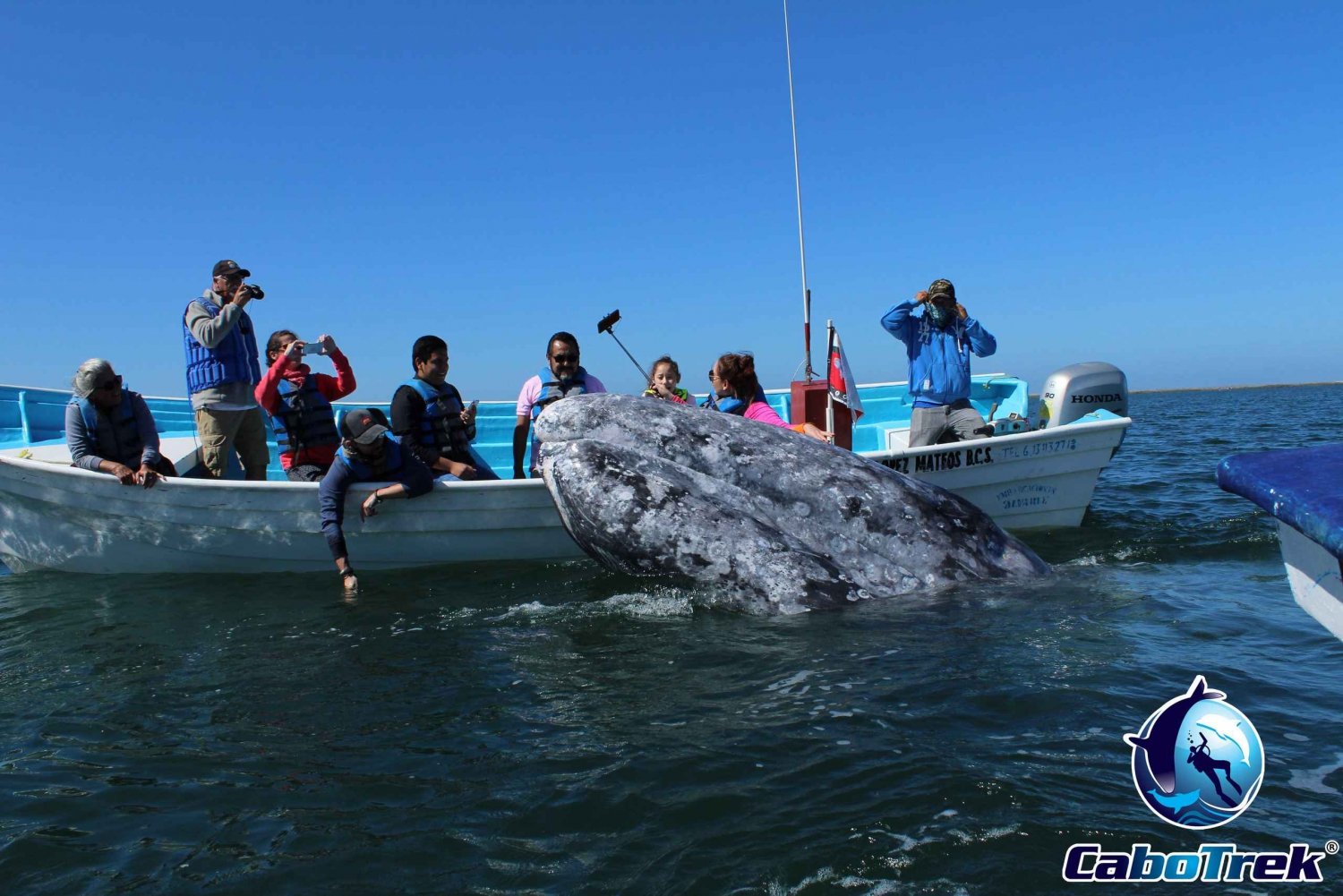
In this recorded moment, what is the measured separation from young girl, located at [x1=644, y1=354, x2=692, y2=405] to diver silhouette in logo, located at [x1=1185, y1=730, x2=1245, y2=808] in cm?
572

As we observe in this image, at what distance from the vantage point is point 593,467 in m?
6.36

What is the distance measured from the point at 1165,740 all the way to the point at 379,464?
5.84 m

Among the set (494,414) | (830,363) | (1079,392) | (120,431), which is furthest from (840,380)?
(120,431)

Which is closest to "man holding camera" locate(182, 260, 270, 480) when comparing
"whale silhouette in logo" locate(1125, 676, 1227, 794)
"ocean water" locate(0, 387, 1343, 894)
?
"ocean water" locate(0, 387, 1343, 894)

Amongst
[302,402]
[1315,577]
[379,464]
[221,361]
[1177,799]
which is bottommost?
[1177,799]

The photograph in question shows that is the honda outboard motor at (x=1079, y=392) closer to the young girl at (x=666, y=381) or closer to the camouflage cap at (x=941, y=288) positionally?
the camouflage cap at (x=941, y=288)

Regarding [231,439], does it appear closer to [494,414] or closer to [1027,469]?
[494,414]

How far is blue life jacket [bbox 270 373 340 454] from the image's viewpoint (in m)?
7.50

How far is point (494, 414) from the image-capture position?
492 inches

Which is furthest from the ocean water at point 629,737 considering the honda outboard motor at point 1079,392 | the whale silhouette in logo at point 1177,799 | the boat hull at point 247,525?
the honda outboard motor at point 1079,392

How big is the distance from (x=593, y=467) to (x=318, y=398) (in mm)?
2897

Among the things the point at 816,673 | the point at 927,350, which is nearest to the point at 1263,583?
the point at 927,350

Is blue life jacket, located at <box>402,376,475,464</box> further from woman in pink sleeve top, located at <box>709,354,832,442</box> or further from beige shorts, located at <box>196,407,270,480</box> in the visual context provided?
woman in pink sleeve top, located at <box>709,354,832,442</box>

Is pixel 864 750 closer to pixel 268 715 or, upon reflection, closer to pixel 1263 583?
pixel 268 715
